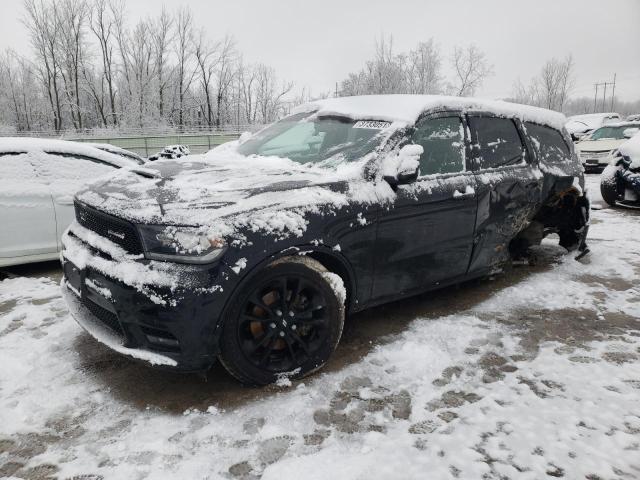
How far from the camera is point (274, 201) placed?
8.94 feet

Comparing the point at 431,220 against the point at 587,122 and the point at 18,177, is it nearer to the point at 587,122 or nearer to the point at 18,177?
the point at 18,177

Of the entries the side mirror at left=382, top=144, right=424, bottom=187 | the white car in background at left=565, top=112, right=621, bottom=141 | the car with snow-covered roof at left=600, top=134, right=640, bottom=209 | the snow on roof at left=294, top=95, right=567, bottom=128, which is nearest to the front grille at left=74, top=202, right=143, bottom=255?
the side mirror at left=382, top=144, right=424, bottom=187

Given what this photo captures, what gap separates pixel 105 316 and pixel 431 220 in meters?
2.26

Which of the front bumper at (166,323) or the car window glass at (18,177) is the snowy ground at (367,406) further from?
the car window glass at (18,177)

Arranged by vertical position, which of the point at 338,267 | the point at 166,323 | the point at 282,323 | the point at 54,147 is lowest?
the point at 282,323

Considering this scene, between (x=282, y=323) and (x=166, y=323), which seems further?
(x=282, y=323)

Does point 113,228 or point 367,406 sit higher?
point 113,228

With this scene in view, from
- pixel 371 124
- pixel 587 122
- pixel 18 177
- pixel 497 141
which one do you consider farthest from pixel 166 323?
pixel 587 122

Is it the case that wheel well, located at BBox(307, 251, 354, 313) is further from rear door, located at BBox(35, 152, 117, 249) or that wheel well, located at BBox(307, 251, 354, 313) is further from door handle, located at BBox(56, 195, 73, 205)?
door handle, located at BBox(56, 195, 73, 205)

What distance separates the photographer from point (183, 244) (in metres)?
2.44

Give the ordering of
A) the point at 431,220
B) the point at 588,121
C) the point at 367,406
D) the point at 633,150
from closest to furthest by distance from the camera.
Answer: the point at 367,406 < the point at 431,220 < the point at 633,150 < the point at 588,121

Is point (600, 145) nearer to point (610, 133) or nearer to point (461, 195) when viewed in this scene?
point (610, 133)

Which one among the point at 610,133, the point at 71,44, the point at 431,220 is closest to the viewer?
the point at 431,220

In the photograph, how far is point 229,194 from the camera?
2.70 m
